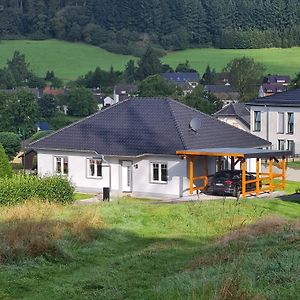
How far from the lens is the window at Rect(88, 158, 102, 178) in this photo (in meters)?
38.6

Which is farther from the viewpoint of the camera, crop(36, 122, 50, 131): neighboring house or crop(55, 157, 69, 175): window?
crop(36, 122, 50, 131): neighboring house

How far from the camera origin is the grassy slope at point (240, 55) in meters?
159

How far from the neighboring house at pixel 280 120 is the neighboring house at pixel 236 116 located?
15.6 m

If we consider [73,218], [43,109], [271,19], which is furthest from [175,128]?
[271,19]

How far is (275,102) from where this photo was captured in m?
59.0

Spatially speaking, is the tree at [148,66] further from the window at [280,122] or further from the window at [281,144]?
the window at [280,122]

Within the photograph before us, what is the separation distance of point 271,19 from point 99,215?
177570 mm

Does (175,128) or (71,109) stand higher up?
(175,128)

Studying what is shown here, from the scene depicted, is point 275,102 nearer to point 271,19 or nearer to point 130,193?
point 130,193

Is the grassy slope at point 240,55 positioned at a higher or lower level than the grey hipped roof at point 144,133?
lower

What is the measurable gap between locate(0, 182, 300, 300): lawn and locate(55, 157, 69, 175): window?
485 inches

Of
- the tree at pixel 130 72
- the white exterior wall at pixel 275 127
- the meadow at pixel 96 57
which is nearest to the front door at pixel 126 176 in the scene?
the white exterior wall at pixel 275 127

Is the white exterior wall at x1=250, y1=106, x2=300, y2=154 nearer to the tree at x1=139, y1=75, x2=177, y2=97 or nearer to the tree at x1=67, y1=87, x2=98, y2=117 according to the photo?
the tree at x1=139, y1=75, x2=177, y2=97

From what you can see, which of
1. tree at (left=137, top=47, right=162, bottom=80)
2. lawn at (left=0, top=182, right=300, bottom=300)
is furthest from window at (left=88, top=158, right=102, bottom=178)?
tree at (left=137, top=47, right=162, bottom=80)
